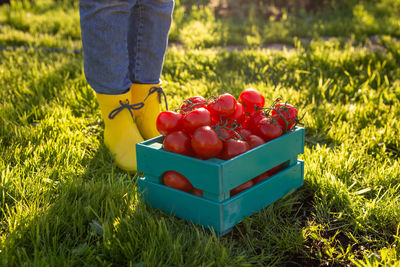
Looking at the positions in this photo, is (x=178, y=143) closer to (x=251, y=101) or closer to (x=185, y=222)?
(x=185, y=222)

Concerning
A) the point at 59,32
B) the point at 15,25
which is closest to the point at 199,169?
the point at 59,32

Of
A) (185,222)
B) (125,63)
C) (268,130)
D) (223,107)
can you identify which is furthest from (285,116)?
(125,63)

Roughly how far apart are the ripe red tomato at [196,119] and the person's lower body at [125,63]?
61 centimetres

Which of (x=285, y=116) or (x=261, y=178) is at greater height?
(x=285, y=116)

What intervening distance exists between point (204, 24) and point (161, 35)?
3280 mm

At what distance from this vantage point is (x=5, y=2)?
6895 millimetres

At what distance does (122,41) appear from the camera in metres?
2.20

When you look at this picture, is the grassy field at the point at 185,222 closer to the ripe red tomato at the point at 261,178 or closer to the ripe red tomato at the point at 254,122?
the ripe red tomato at the point at 261,178

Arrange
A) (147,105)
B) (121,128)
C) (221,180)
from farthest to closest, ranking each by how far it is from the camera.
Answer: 1. (147,105)
2. (121,128)
3. (221,180)

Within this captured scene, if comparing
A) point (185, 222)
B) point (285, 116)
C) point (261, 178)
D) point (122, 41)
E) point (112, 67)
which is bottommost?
point (185, 222)

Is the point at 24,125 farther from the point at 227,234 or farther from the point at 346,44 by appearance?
the point at 346,44

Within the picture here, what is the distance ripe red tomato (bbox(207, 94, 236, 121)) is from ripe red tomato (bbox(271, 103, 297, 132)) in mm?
198

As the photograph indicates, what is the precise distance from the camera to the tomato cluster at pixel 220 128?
1.71 meters

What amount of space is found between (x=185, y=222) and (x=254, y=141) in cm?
45
